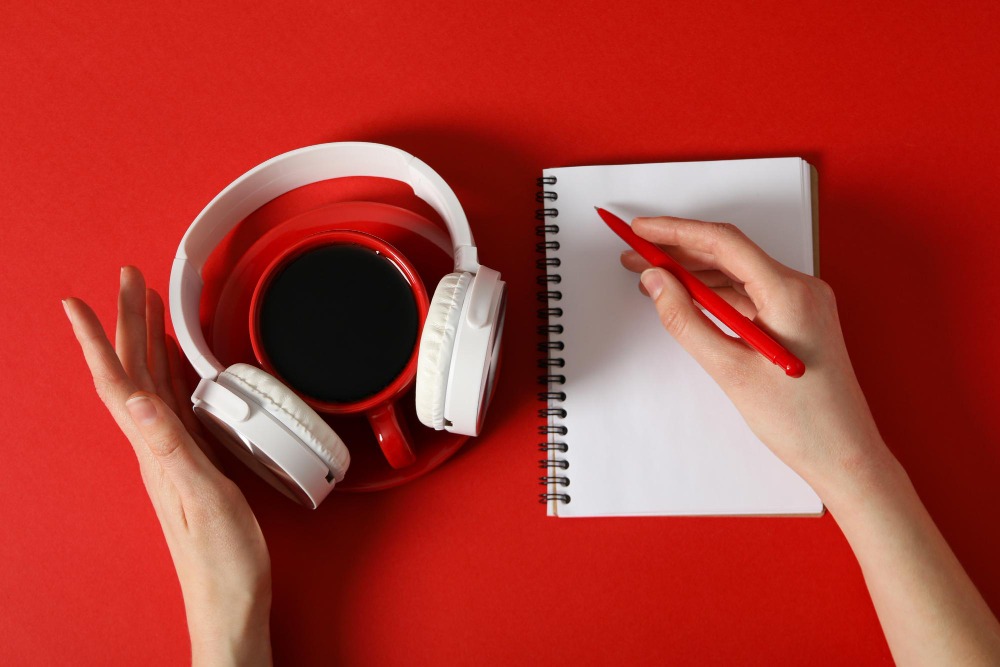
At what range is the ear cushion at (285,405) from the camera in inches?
29.1

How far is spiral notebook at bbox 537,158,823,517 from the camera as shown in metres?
0.88

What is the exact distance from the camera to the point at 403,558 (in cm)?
88

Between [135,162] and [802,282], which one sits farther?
[135,162]

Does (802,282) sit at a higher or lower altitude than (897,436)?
higher

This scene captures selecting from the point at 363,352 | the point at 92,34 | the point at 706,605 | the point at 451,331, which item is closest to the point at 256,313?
the point at 363,352

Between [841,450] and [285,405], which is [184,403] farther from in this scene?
[841,450]

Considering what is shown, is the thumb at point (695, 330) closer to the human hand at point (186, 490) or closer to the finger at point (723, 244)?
the finger at point (723, 244)

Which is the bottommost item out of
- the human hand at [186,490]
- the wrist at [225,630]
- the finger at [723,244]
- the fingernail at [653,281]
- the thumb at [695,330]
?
the wrist at [225,630]

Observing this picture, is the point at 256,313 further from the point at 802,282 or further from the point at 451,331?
the point at 802,282

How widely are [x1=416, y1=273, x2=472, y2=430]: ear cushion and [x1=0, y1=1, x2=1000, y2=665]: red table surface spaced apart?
0.58 ft

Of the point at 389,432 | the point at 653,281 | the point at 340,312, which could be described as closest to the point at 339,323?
the point at 340,312

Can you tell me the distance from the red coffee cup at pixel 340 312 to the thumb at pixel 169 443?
4.3 inches

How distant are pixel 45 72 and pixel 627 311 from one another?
0.79 m

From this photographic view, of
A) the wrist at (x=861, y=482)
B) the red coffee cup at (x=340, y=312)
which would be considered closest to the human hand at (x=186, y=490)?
the red coffee cup at (x=340, y=312)
